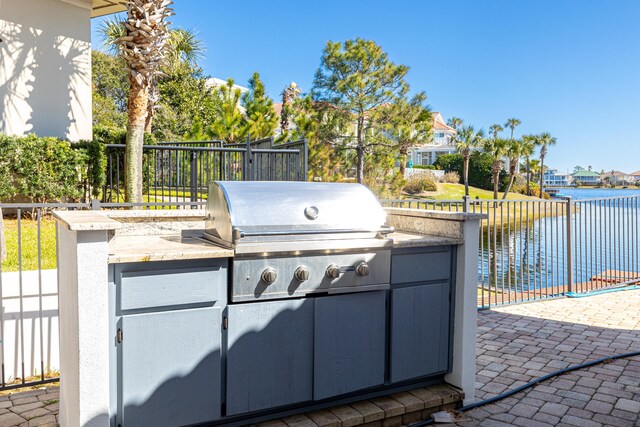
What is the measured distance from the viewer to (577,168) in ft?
391

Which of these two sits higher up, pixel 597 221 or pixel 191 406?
pixel 597 221

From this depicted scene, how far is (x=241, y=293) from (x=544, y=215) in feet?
17.9

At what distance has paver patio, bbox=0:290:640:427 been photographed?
3035 millimetres

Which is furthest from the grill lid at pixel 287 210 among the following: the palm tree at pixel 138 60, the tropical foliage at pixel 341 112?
the tropical foliage at pixel 341 112

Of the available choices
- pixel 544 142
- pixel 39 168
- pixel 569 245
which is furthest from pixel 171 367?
pixel 544 142

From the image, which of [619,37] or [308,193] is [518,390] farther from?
[619,37]

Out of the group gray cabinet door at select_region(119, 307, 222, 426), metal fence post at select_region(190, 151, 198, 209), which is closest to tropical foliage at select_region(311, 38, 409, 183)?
metal fence post at select_region(190, 151, 198, 209)

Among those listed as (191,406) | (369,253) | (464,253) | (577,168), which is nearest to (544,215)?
(464,253)

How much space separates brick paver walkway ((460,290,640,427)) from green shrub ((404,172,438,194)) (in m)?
27.7

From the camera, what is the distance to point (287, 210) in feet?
8.71

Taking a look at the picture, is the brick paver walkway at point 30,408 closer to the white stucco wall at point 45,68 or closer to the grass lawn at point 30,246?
the grass lawn at point 30,246

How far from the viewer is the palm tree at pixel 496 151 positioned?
41688mm

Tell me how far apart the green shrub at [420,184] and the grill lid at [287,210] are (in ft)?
101

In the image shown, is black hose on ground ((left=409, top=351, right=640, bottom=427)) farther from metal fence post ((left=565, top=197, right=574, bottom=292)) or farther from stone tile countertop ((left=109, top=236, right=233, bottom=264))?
metal fence post ((left=565, top=197, right=574, bottom=292))
